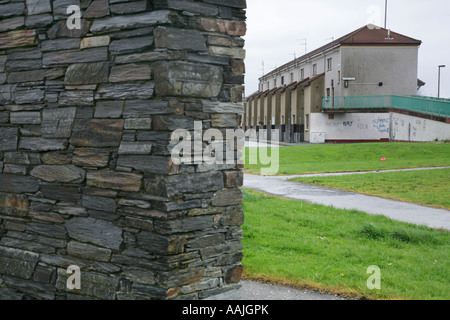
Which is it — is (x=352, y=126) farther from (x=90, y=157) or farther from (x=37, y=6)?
(x=90, y=157)

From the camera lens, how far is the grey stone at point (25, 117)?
526 centimetres

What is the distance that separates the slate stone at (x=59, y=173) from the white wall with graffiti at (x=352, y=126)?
37.1 meters

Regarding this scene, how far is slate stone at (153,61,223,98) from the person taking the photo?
437 cm

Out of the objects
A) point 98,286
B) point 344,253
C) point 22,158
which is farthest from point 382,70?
point 98,286

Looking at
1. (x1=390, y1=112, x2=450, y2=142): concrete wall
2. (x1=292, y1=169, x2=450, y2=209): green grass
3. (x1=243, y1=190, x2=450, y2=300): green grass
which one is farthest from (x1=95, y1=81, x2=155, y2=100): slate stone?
(x1=390, y1=112, x2=450, y2=142): concrete wall

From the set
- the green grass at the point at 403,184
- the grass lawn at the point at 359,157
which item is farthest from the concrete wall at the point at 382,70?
the green grass at the point at 403,184

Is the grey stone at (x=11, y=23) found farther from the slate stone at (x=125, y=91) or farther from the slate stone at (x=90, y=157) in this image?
the slate stone at (x=90, y=157)

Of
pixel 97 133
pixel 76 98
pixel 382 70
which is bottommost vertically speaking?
pixel 97 133

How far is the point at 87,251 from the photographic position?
486 centimetres

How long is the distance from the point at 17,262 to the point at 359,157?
880 inches

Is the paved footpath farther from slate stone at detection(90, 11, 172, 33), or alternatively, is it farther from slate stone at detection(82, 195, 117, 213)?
slate stone at detection(90, 11, 172, 33)

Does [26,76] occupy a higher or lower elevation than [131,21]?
lower

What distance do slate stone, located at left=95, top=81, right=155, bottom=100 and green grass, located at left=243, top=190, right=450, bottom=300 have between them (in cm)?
309
